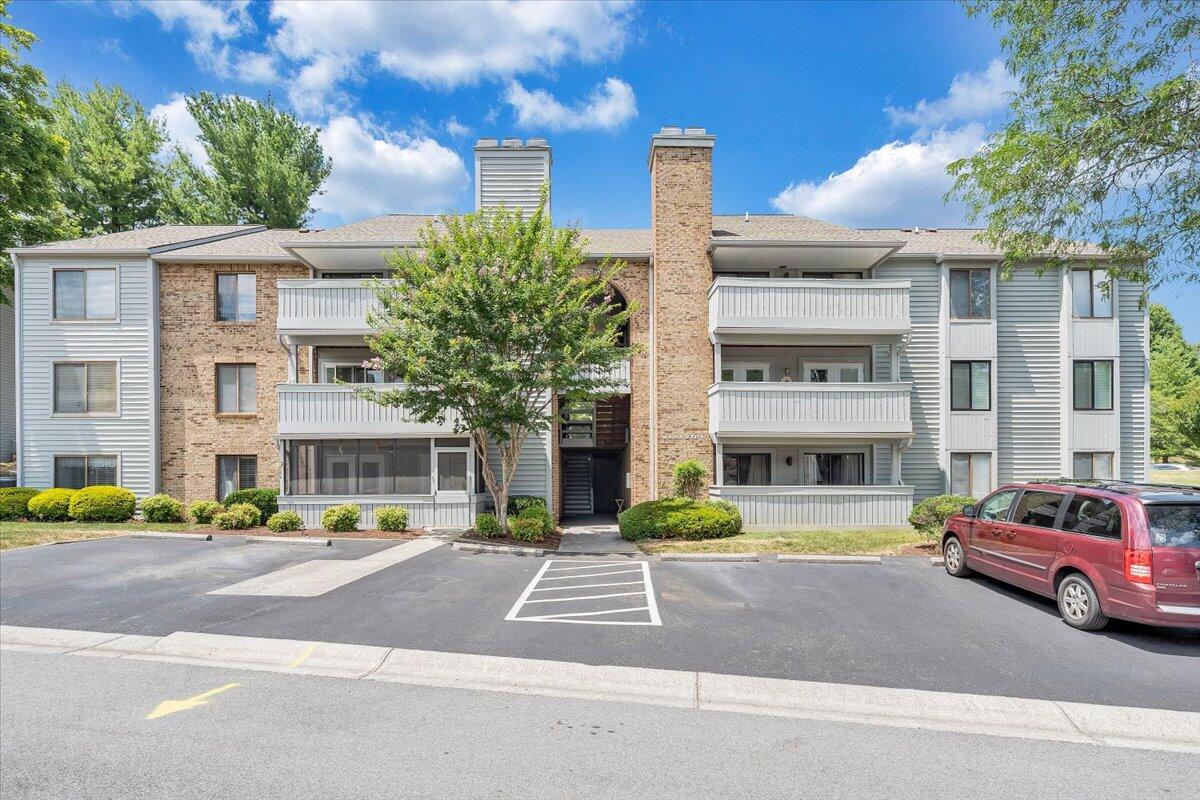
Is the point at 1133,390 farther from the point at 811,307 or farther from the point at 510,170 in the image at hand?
the point at 510,170

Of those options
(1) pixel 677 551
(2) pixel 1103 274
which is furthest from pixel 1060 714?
(2) pixel 1103 274

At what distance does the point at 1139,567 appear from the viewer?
6.43 metres

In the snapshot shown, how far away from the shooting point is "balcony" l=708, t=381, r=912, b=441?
1573 cm

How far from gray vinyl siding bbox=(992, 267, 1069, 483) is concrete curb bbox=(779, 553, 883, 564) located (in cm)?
936

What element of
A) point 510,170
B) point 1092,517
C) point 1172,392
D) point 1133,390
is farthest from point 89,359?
point 1172,392

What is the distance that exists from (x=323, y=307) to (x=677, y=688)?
14985 mm

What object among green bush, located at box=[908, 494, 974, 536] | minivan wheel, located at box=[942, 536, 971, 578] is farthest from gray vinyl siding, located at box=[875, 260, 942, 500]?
minivan wheel, located at box=[942, 536, 971, 578]

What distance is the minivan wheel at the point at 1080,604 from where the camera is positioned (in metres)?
6.97

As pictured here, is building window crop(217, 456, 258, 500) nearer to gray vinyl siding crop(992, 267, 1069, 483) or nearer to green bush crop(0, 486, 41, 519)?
green bush crop(0, 486, 41, 519)

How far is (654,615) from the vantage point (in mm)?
7797

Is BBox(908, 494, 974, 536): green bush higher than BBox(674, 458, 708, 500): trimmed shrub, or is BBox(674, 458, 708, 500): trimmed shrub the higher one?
BBox(674, 458, 708, 500): trimmed shrub

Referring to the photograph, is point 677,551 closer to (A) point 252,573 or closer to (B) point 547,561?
(B) point 547,561

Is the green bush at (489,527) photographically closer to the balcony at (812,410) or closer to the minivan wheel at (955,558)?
the balcony at (812,410)

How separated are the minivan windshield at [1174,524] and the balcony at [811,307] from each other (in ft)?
33.0
